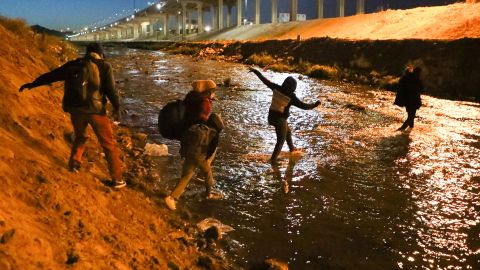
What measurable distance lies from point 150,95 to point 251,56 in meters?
25.2

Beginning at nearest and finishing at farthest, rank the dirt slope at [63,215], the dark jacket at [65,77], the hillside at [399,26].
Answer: the dirt slope at [63,215] < the dark jacket at [65,77] < the hillside at [399,26]

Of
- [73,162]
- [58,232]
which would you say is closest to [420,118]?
[73,162]

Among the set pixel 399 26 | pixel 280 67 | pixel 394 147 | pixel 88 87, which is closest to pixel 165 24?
pixel 399 26

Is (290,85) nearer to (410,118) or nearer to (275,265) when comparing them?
(275,265)

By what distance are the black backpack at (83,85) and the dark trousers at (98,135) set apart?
0.57 feet

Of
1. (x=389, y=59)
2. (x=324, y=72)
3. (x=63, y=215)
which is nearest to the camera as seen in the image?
(x=63, y=215)

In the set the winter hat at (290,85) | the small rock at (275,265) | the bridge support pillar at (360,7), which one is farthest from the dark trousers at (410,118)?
the bridge support pillar at (360,7)

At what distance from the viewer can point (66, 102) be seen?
5.53m

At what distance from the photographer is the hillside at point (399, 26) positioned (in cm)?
3234

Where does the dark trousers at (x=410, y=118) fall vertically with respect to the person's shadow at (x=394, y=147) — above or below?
above

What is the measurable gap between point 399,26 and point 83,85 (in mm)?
40602

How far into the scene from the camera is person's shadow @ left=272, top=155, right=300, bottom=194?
8.10 meters

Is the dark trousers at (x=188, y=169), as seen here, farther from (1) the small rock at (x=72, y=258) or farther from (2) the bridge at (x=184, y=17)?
(2) the bridge at (x=184, y=17)

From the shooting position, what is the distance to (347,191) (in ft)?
26.2
